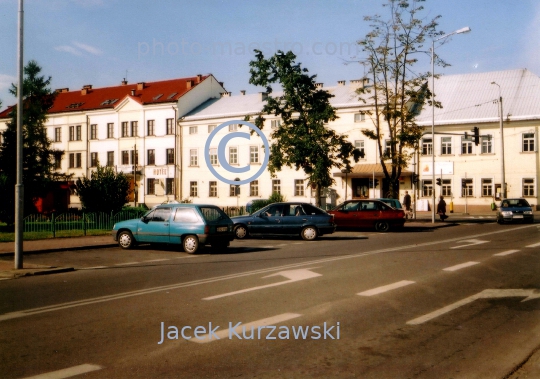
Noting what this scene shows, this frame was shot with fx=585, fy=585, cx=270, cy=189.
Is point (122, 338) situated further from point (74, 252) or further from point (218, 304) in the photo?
point (74, 252)

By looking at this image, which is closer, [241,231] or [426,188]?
[241,231]

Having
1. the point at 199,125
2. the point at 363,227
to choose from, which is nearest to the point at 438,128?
the point at 199,125

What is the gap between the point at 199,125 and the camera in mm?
62500

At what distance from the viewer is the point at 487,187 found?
2071 inches

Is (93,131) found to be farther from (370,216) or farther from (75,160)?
(370,216)

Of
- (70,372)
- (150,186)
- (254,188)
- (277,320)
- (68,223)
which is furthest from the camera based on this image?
(150,186)

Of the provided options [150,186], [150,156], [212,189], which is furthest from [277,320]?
[150,156]

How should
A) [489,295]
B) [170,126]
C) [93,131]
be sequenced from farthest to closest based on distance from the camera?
1. [93,131]
2. [170,126]
3. [489,295]

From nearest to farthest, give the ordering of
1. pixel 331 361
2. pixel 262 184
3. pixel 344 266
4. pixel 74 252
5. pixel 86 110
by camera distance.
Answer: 1. pixel 331 361
2. pixel 344 266
3. pixel 74 252
4. pixel 262 184
5. pixel 86 110

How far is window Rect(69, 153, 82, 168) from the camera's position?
69062 mm

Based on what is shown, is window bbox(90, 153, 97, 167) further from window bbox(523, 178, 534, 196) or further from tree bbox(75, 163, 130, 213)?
window bbox(523, 178, 534, 196)

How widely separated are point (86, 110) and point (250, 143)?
69.7 ft

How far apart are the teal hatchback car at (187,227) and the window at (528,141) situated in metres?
40.3

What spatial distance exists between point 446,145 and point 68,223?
3954 centimetres
